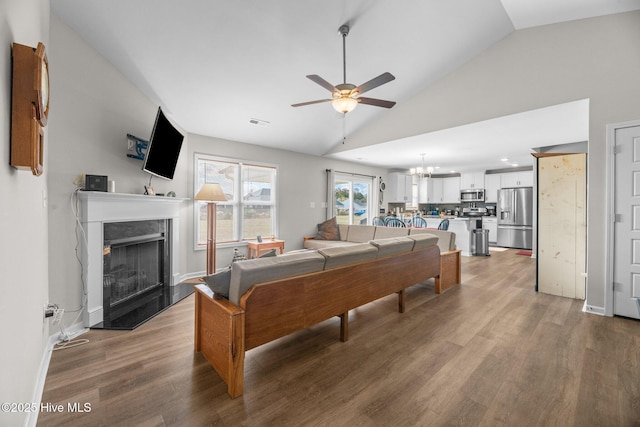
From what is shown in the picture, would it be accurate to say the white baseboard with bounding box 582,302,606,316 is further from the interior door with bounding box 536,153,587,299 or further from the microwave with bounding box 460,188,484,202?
the microwave with bounding box 460,188,484,202

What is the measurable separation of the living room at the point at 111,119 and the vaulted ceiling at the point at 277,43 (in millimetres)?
224

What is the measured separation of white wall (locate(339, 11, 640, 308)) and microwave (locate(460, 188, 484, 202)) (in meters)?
5.13

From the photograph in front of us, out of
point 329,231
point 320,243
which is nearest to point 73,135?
point 320,243

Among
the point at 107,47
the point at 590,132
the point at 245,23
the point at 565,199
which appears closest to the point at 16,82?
the point at 107,47

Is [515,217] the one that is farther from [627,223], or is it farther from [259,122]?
[259,122]

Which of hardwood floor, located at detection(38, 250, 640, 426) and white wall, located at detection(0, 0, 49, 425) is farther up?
white wall, located at detection(0, 0, 49, 425)

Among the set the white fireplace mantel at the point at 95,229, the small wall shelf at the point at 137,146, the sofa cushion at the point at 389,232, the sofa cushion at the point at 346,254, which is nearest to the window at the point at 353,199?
the sofa cushion at the point at 389,232

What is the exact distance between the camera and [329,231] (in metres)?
6.34

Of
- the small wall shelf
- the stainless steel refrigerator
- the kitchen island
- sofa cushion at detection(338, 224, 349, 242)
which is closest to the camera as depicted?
the small wall shelf

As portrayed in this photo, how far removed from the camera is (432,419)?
152cm

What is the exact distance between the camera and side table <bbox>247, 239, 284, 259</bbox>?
4.99 m

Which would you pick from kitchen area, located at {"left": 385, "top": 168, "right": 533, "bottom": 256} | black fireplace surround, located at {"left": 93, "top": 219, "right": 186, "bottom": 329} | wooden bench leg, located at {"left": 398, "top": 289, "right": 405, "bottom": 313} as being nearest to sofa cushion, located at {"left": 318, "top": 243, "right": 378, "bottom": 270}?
wooden bench leg, located at {"left": 398, "top": 289, "right": 405, "bottom": 313}

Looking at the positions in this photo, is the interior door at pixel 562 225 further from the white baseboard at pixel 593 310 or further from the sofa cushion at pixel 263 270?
the sofa cushion at pixel 263 270

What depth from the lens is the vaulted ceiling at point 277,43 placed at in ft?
8.67
